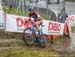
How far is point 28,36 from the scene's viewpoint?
728 inches

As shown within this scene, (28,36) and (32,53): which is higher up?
(28,36)

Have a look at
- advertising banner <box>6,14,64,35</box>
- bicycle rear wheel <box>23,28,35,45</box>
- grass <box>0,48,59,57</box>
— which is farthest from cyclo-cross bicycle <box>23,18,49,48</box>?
grass <box>0,48,59,57</box>

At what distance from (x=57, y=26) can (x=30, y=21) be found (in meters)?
2.17

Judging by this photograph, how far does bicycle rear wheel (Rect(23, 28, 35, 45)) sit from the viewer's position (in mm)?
18500

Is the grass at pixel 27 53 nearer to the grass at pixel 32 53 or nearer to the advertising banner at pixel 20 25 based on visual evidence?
the grass at pixel 32 53

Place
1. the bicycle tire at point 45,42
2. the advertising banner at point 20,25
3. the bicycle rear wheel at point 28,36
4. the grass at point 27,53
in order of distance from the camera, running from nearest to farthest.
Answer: the grass at point 27,53 < the bicycle rear wheel at point 28,36 < the advertising banner at point 20,25 < the bicycle tire at point 45,42

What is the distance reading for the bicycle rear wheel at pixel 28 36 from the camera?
18.5 meters

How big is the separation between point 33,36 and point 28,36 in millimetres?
266

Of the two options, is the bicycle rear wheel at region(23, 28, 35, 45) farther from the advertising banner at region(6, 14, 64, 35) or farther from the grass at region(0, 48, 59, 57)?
the grass at region(0, 48, 59, 57)

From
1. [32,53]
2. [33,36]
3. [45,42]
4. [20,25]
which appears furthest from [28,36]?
[32,53]

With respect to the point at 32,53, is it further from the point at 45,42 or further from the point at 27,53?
the point at 45,42

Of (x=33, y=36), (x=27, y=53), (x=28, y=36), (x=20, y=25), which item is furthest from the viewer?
(x=20, y=25)

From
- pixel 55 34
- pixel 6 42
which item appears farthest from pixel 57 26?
pixel 6 42

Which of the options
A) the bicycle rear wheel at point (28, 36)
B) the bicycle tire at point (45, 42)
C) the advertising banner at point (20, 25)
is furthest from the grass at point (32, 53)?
the advertising banner at point (20, 25)
